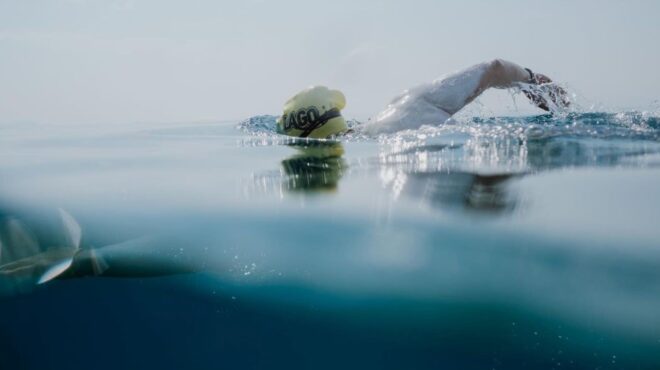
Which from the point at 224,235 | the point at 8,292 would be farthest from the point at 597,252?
the point at 8,292

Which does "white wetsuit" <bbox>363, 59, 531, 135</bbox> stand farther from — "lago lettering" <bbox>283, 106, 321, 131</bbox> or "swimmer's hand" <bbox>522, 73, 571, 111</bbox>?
"lago lettering" <bbox>283, 106, 321, 131</bbox>

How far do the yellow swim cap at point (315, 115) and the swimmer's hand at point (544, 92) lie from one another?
8.15 feet

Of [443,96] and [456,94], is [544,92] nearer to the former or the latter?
[456,94]

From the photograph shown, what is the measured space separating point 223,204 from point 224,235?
1.76ft

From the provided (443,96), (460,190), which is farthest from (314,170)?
(443,96)

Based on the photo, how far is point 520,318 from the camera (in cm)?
129

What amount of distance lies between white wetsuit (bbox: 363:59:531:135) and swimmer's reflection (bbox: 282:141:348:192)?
5.16 ft

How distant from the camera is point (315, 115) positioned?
305 inches

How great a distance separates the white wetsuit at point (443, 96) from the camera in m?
6.24

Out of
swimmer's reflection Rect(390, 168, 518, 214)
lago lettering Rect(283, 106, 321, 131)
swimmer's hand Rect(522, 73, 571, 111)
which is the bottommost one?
Result: swimmer's reflection Rect(390, 168, 518, 214)

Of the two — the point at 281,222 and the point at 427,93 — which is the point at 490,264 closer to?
the point at 281,222

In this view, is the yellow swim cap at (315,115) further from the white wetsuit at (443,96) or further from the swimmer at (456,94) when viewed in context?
the white wetsuit at (443,96)

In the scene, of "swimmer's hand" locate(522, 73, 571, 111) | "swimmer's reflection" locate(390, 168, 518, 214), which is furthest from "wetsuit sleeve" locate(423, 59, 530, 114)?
"swimmer's reflection" locate(390, 168, 518, 214)

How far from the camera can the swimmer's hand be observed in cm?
678
